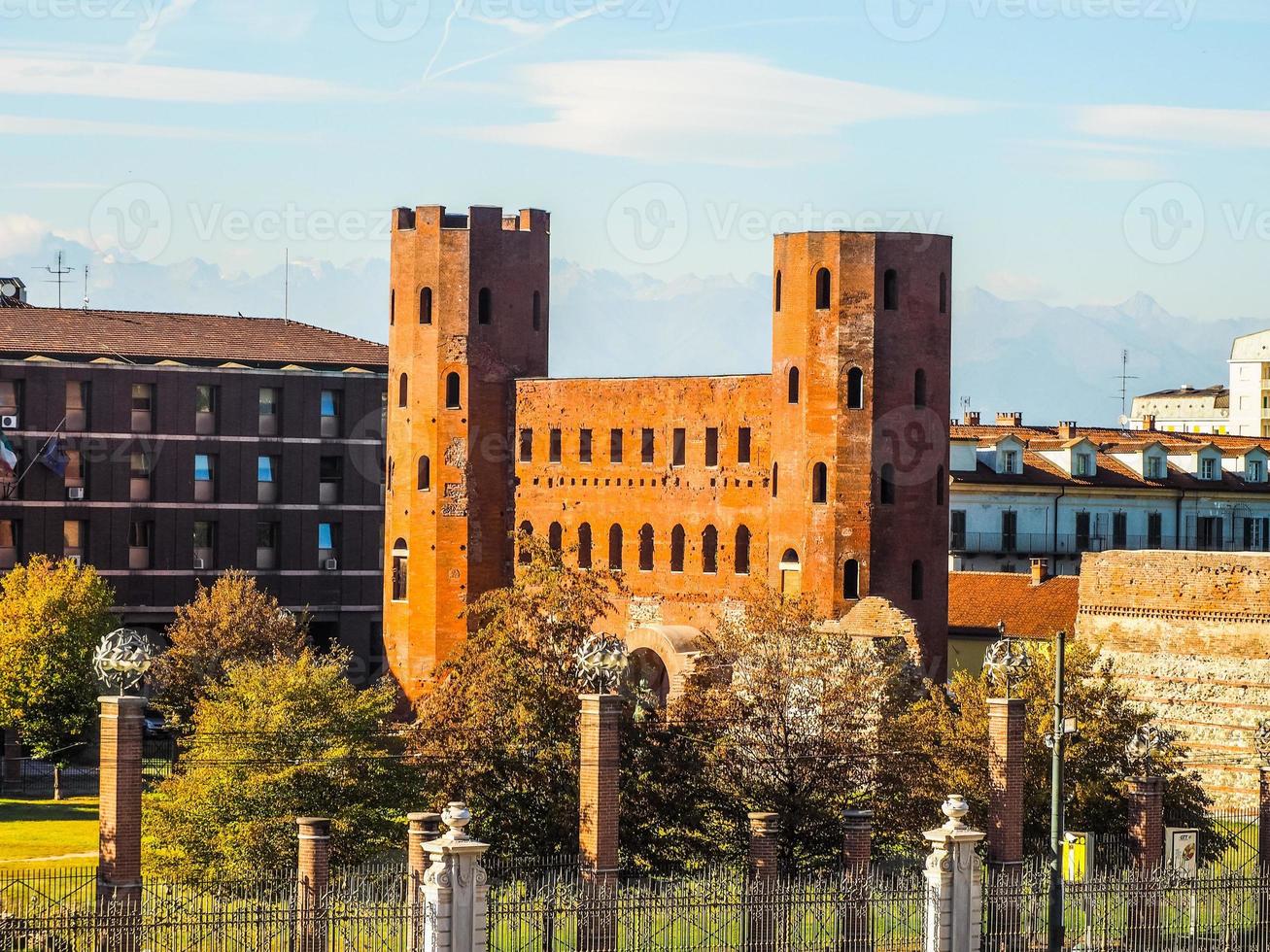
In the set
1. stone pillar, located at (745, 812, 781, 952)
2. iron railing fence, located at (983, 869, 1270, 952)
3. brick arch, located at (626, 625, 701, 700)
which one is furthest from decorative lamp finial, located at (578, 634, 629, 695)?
brick arch, located at (626, 625, 701, 700)

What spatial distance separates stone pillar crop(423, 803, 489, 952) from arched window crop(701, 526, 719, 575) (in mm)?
34728

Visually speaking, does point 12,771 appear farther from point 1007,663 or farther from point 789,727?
point 1007,663

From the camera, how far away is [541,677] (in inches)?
1959

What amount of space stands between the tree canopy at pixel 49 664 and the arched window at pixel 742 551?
1974 centimetres

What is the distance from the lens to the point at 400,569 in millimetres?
78812

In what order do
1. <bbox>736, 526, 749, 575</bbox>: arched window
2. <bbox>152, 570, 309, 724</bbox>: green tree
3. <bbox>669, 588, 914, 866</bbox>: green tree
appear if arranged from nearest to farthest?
1. <bbox>669, 588, 914, 866</bbox>: green tree
2. <bbox>152, 570, 309, 724</bbox>: green tree
3. <bbox>736, 526, 749, 575</bbox>: arched window

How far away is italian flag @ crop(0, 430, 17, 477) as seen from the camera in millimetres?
85562

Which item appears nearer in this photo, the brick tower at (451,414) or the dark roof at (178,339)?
the brick tower at (451,414)

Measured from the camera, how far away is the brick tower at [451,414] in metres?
77.2

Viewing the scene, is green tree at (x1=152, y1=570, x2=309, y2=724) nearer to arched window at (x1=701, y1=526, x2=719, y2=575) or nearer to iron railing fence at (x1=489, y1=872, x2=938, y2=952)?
arched window at (x1=701, y1=526, x2=719, y2=575)

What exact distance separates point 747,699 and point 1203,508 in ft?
150

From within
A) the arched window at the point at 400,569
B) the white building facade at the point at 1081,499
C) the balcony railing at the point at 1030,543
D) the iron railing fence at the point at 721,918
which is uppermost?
the white building facade at the point at 1081,499

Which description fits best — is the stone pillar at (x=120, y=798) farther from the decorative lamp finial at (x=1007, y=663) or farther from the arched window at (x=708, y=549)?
the arched window at (x=708, y=549)

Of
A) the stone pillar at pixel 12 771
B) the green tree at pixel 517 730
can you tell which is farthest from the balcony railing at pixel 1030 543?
the green tree at pixel 517 730
